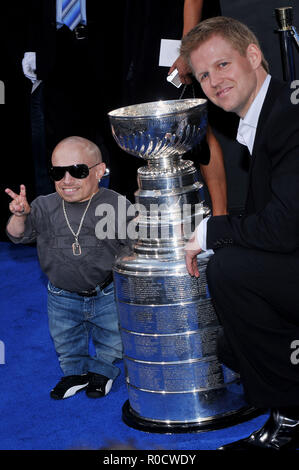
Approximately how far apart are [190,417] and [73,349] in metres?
0.60

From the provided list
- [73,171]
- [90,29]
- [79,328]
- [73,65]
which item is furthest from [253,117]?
[73,65]

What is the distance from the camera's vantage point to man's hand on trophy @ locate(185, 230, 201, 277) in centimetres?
208

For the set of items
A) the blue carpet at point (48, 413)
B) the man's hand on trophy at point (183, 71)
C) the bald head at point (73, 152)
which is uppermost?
the man's hand on trophy at point (183, 71)

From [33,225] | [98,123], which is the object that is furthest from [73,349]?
[98,123]

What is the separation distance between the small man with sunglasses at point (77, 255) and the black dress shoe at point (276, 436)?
2.15 ft

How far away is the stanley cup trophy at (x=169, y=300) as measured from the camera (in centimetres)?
215

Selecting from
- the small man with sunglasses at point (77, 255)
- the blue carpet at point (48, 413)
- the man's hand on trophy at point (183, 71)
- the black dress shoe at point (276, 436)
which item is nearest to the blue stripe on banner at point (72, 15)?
the man's hand on trophy at point (183, 71)

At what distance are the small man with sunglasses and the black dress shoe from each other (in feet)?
2.15

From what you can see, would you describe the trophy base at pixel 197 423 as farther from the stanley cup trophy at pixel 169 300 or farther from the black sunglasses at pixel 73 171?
the black sunglasses at pixel 73 171

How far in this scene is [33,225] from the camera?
2.60m

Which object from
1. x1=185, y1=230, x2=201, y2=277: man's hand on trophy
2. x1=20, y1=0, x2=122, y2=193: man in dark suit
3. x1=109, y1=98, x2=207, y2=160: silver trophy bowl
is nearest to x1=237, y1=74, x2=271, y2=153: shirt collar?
x1=109, y1=98, x2=207, y2=160: silver trophy bowl

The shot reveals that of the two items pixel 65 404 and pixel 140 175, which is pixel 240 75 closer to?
pixel 140 175

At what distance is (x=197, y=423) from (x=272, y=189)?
744 millimetres

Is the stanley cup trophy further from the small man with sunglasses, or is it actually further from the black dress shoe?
the small man with sunglasses
